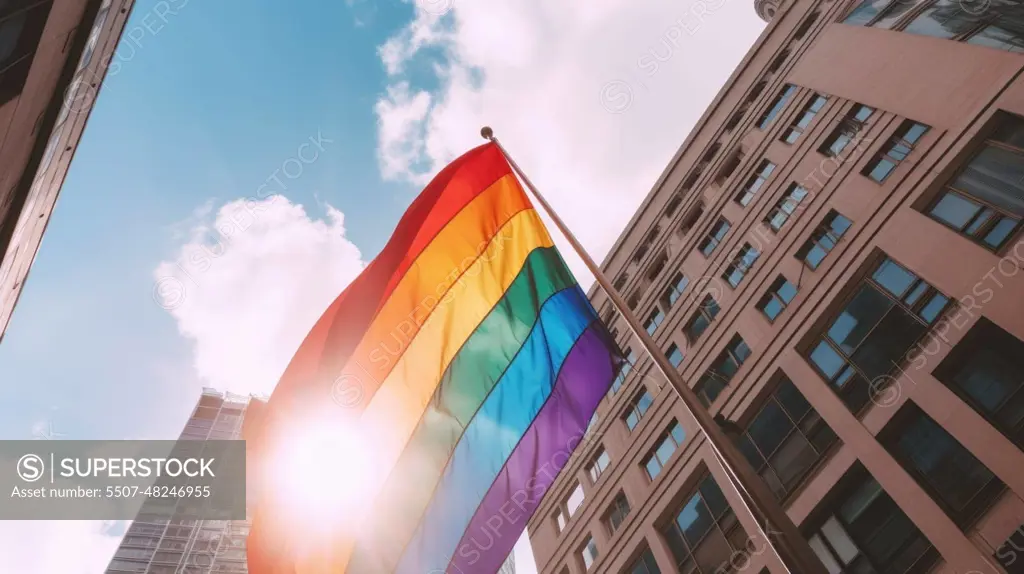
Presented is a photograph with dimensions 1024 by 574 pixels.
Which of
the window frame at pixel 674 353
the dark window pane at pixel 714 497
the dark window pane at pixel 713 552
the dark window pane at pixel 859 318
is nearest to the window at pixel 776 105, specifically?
the window frame at pixel 674 353

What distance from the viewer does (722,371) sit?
18422 millimetres

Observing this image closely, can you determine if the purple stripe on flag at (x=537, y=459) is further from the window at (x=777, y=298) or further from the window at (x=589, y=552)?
the window at (x=589, y=552)

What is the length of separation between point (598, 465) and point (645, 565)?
17.5ft

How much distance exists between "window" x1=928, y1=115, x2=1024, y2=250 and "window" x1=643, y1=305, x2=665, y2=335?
448 inches

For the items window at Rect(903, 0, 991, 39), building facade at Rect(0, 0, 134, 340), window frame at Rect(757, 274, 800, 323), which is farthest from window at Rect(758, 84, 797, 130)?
building facade at Rect(0, 0, 134, 340)

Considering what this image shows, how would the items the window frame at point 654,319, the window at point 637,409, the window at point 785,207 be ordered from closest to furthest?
the window at point 785,207 < the window at point 637,409 < the window frame at point 654,319

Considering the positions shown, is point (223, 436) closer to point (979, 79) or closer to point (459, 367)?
point (459, 367)

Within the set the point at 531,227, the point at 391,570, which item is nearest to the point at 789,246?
the point at 531,227

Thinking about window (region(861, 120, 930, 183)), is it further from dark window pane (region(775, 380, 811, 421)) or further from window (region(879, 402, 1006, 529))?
window (region(879, 402, 1006, 529))

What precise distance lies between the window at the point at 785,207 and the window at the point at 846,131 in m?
1.41

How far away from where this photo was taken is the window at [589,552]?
2144 centimetres

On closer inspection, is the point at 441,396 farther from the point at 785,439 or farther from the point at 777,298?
the point at 777,298

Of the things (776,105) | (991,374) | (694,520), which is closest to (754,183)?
(776,105)

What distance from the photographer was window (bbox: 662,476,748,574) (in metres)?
15.8
